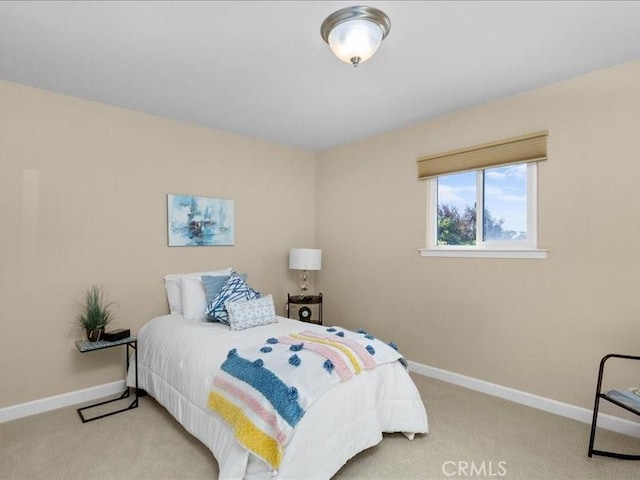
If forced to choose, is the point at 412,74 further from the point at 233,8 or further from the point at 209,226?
the point at 209,226

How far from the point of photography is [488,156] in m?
3.08

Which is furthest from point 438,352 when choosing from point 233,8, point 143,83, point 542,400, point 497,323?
point 143,83

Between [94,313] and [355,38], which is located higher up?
[355,38]

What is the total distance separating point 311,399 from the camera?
1855mm

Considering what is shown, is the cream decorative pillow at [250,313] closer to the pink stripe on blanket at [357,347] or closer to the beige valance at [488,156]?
the pink stripe on blanket at [357,347]

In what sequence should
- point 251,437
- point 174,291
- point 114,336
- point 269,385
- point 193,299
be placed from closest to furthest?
point 251,437 → point 269,385 → point 114,336 → point 193,299 → point 174,291

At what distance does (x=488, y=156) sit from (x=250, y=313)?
2373 millimetres

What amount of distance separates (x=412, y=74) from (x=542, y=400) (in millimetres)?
2635

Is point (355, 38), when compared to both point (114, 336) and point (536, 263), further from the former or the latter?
point (114, 336)

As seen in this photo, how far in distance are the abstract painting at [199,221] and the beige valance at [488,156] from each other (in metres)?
2.05

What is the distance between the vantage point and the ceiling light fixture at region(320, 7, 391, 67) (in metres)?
1.86

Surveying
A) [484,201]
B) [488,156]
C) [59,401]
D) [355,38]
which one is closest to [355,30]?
[355,38]
